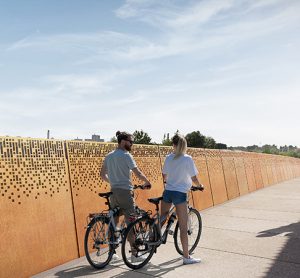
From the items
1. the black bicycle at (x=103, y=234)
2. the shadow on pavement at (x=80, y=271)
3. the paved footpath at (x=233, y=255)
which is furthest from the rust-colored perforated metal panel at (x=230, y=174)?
the shadow on pavement at (x=80, y=271)

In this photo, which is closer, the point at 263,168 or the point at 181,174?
Result: the point at 181,174

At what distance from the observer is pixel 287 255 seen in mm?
5922

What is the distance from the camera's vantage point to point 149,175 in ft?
28.5

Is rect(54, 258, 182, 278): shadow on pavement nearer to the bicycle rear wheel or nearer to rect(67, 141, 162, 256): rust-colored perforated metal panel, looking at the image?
the bicycle rear wheel

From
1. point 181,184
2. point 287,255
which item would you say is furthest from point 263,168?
point 181,184

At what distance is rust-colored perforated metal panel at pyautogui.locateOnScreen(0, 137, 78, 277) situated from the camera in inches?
191

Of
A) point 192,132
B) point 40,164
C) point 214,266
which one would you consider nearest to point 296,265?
point 214,266

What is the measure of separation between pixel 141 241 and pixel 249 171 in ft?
40.1

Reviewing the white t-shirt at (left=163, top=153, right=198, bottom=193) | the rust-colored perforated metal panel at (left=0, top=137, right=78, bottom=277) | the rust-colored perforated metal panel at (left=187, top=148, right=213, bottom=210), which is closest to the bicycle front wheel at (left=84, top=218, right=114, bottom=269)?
the rust-colored perforated metal panel at (left=0, top=137, right=78, bottom=277)

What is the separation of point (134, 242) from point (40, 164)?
1820mm

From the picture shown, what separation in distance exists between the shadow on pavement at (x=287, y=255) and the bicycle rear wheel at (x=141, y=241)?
1.67 meters

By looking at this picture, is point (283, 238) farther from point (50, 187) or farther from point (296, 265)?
point (50, 187)

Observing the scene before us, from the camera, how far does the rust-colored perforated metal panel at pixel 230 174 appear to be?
13523mm

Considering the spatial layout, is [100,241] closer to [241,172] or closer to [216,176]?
[216,176]
